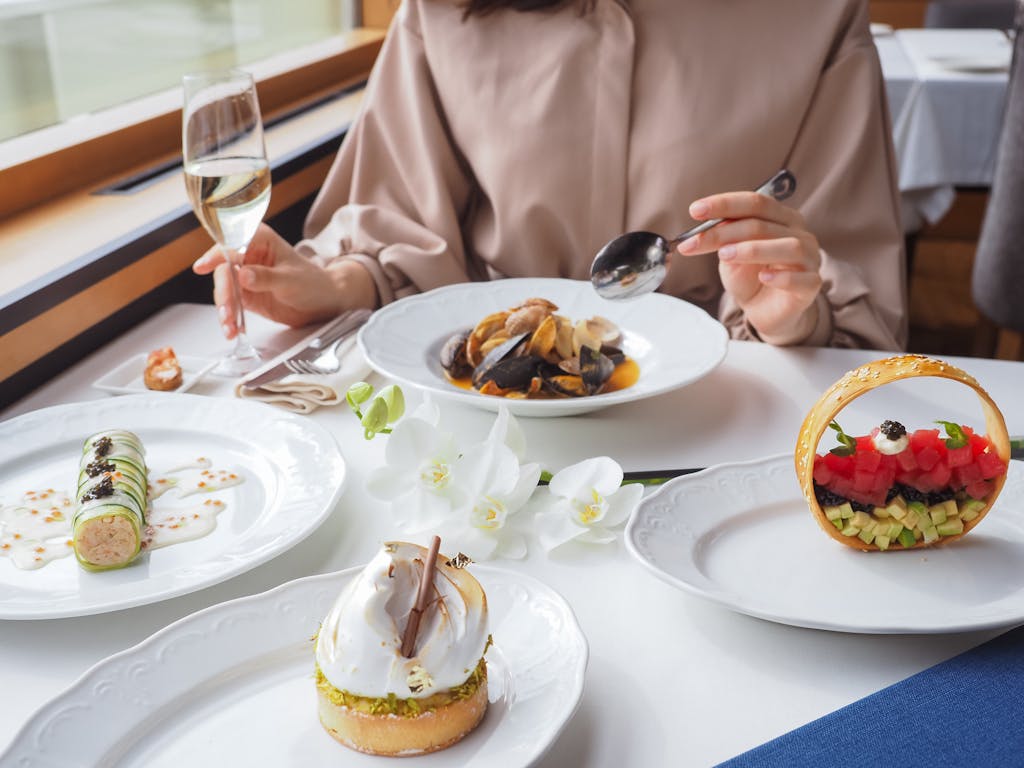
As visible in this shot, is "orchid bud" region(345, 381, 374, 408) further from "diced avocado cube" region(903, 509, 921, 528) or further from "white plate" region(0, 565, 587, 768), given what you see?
"diced avocado cube" region(903, 509, 921, 528)

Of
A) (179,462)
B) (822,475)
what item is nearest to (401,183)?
(179,462)

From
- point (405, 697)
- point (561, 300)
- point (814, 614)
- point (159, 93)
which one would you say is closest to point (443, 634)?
point (405, 697)

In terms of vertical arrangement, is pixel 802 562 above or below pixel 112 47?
below

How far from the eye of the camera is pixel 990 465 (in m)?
0.77

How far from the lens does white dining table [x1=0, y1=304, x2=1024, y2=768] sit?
627 mm

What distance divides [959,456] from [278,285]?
0.81 meters

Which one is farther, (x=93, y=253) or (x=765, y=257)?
(x=93, y=253)

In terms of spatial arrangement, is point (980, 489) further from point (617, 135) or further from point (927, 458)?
point (617, 135)

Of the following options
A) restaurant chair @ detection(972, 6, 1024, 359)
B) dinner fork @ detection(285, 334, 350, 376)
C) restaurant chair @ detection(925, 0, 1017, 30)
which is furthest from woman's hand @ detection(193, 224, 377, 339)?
restaurant chair @ detection(925, 0, 1017, 30)

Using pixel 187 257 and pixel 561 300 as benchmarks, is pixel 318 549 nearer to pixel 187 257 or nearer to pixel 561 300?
pixel 561 300

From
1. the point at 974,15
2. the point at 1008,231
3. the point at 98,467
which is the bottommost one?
the point at 1008,231

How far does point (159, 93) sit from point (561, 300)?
4.10 feet

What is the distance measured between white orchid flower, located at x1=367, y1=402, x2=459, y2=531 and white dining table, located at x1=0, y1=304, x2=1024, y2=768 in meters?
0.05

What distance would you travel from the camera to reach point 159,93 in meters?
2.10
